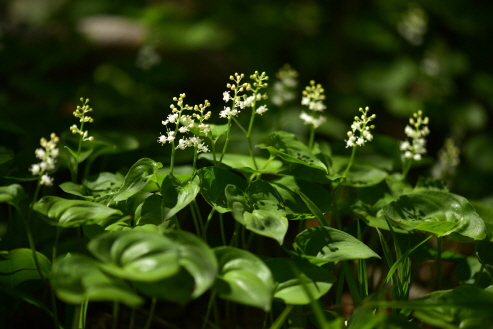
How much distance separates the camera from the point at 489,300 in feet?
3.06

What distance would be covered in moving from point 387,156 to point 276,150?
931 mm

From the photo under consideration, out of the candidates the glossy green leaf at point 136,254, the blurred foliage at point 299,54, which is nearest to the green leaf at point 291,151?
the glossy green leaf at point 136,254

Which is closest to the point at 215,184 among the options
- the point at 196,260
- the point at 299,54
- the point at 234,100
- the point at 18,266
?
the point at 234,100

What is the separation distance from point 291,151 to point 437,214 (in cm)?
48

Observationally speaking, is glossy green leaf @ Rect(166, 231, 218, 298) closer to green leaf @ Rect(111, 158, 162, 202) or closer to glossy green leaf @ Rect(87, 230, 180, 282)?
glossy green leaf @ Rect(87, 230, 180, 282)

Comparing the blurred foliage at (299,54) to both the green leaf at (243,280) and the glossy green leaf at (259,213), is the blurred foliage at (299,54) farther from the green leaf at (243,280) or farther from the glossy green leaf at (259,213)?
the green leaf at (243,280)

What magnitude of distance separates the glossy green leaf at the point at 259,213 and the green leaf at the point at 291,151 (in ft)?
0.40

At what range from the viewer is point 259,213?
1065mm

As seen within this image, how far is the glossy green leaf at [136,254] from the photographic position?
31.7 inches

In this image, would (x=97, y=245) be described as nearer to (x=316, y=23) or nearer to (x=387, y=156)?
(x=387, y=156)

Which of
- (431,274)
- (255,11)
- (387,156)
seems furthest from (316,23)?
(431,274)

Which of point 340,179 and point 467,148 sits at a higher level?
point 340,179

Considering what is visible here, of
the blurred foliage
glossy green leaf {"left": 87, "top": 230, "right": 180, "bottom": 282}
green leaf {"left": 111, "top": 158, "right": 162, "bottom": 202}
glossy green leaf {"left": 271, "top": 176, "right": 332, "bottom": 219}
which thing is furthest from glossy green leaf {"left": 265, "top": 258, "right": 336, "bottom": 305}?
the blurred foliage

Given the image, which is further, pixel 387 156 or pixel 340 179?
pixel 387 156
